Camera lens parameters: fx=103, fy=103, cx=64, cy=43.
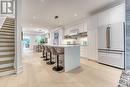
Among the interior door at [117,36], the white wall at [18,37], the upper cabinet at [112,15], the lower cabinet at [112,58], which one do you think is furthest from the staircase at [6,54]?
the upper cabinet at [112,15]

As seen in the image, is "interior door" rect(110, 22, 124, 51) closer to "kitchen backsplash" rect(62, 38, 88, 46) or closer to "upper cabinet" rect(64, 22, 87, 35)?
"kitchen backsplash" rect(62, 38, 88, 46)

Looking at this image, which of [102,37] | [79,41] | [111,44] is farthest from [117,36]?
[79,41]

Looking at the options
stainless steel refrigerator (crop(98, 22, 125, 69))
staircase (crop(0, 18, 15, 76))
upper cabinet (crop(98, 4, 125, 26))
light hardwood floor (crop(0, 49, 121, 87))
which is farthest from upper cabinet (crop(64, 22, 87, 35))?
staircase (crop(0, 18, 15, 76))

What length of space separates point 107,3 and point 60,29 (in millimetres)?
6581

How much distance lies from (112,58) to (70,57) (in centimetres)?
189

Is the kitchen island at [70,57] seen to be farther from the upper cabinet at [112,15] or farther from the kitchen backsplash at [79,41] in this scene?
the kitchen backsplash at [79,41]

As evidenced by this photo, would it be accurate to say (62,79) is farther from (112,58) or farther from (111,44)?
(111,44)

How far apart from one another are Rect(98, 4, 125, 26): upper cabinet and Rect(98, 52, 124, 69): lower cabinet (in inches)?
55.0

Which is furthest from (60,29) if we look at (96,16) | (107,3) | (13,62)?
(13,62)

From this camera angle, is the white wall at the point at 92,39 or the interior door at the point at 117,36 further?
the white wall at the point at 92,39

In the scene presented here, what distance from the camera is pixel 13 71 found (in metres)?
3.51

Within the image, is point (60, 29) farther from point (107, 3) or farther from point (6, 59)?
point (6, 59)

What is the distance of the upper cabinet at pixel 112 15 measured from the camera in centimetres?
415

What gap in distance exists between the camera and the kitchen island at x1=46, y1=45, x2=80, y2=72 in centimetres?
389
